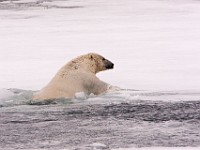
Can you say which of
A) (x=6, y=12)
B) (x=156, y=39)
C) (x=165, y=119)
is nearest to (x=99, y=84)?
(x=165, y=119)

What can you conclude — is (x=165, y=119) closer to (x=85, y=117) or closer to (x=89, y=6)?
(x=85, y=117)

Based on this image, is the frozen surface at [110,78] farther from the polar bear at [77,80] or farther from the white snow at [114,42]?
the polar bear at [77,80]

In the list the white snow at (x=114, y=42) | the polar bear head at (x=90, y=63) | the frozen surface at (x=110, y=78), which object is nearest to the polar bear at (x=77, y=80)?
the polar bear head at (x=90, y=63)

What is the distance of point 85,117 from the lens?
6.71 meters

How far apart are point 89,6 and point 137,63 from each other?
13.1 meters

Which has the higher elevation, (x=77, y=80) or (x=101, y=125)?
(x=77, y=80)

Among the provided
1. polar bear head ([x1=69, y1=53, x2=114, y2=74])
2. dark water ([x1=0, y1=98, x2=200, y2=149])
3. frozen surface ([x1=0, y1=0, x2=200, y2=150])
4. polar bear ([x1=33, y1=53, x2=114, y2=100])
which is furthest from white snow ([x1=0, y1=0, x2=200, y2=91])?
dark water ([x1=0, y1=98, x2=200, y2=149])

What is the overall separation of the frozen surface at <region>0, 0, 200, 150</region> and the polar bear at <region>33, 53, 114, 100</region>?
0.69 ft

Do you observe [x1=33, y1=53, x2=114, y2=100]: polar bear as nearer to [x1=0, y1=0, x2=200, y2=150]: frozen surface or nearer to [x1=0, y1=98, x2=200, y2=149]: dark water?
[x1=0, y1=0, x2=200, y2=150]: frozen surface

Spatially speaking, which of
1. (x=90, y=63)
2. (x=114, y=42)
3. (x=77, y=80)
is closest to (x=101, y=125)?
(x=77, y=80)

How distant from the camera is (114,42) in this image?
1430 cm

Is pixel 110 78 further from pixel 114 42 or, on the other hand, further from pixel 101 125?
pixel 114 42

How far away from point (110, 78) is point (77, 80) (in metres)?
1.50

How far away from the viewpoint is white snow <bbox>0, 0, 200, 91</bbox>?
9.69 meters
